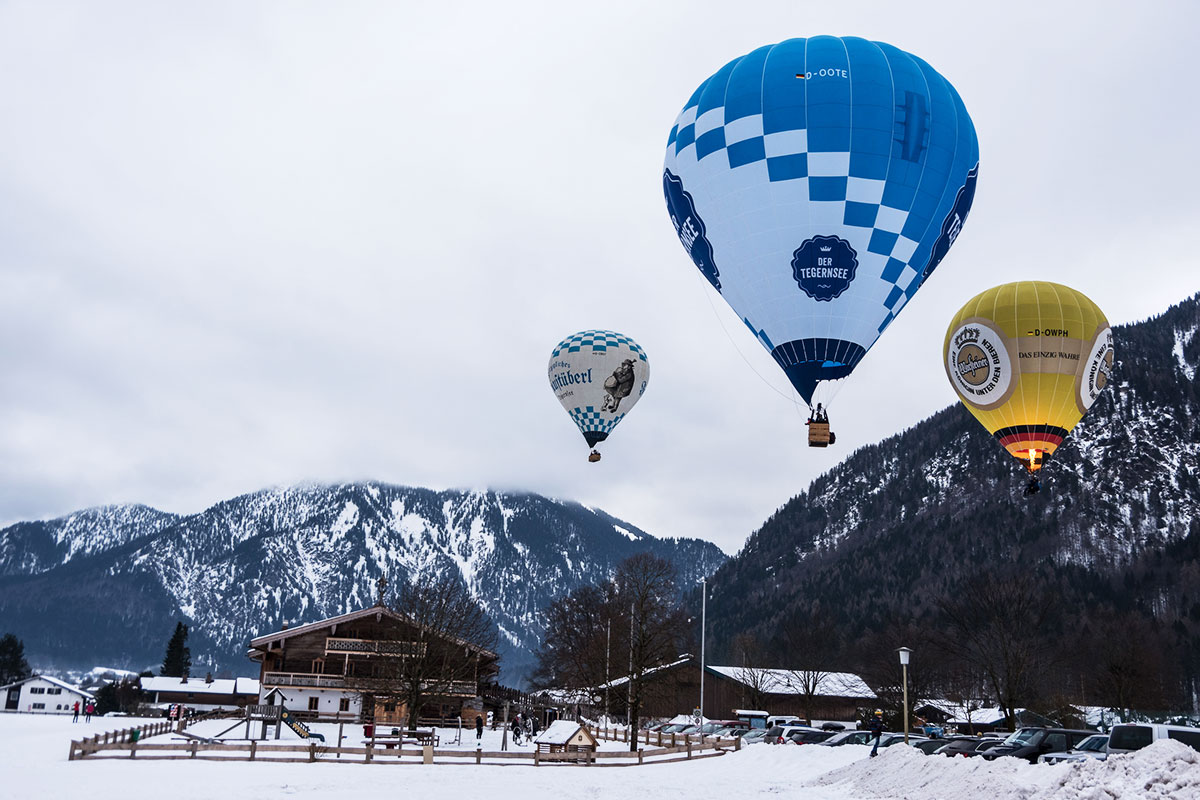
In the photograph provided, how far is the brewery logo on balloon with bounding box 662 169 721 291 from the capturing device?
28766 millimetres

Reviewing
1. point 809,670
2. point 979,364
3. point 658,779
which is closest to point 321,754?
point 658,779

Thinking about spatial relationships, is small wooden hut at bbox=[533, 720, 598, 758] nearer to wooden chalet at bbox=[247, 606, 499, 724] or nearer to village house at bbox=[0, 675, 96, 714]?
wooden chalet at bbox=[247, 606, 499, 724]

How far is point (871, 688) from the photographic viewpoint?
87188mm

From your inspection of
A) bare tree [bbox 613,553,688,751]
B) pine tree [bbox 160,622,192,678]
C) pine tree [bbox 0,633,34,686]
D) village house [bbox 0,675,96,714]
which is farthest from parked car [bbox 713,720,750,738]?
pine tree [bbox 0,633,34,686]

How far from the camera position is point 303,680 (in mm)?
64812

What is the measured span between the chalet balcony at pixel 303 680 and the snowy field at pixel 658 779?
28.5 meters

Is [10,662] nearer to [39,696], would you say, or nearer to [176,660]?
[39,696]

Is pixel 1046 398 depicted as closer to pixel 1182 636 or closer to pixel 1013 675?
pixel 1013 675

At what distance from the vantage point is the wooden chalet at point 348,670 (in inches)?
2448

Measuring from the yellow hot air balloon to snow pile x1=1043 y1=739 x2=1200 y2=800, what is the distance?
1583cm

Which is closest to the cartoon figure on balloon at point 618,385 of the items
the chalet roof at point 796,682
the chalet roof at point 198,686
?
the chalet roof at point 796,682

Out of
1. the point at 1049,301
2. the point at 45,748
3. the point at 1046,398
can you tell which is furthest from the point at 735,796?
the point at 45,748

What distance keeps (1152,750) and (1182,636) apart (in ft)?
378

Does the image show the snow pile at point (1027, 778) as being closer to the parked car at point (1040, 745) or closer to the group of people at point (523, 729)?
the parked car at point (1040, 745)
